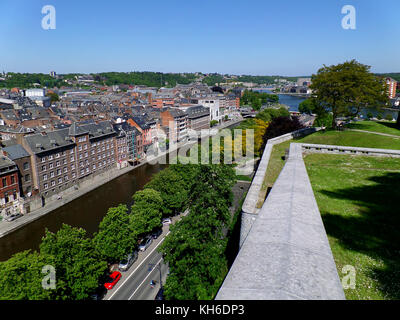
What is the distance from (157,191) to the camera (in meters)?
38.1

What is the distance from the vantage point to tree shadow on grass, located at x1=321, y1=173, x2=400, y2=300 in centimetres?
768

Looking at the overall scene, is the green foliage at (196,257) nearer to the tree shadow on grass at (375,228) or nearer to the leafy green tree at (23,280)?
the leafy green tree at (23,280)

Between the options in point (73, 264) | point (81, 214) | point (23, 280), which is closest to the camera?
point (23, 280)

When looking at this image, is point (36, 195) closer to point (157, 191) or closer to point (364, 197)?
point (157, 191)

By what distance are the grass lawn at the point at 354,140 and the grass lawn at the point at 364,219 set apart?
8.75 meters

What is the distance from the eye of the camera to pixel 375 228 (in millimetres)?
10016

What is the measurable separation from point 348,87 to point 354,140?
5836 mm

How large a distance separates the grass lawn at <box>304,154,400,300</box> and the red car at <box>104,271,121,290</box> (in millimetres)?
19707

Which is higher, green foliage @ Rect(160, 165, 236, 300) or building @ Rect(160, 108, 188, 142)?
building @ Rect(160, 108, 188, 142)

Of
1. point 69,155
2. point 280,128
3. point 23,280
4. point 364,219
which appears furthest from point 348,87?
point 69,155

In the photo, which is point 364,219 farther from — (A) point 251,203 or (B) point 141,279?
(B) point 141,279

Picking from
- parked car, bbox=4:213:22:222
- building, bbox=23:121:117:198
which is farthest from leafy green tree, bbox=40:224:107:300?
building, bbox=23:121:117:198

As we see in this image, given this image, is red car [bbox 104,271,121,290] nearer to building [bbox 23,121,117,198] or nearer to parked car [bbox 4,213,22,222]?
parked car [bbox 4,213,22,222]

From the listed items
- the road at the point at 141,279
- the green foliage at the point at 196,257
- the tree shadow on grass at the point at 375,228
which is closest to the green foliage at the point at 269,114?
the road at the point at 141,279
